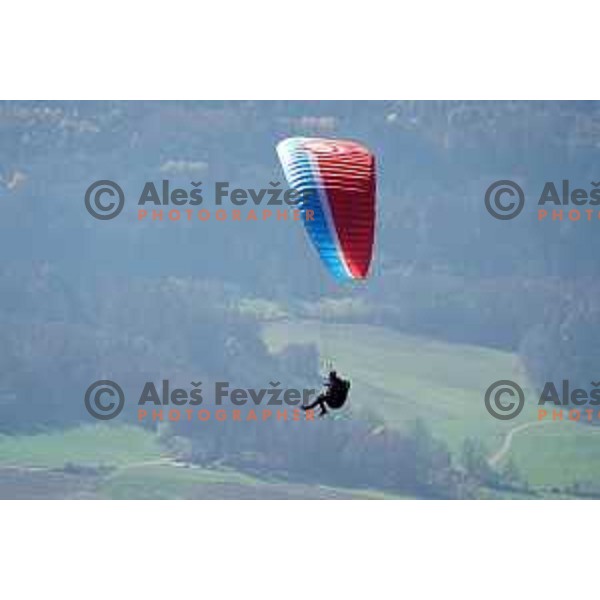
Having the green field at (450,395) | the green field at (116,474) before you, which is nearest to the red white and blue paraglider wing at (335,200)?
the green field at (450,395)

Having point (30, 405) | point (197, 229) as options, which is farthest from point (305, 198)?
point (30, 405)

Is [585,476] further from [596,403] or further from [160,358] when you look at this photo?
[160,358]
